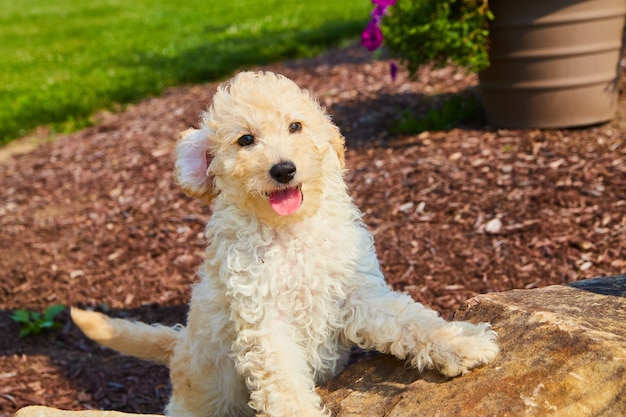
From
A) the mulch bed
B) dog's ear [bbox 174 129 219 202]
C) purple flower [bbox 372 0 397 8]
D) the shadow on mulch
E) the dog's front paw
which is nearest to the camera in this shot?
the dog's front paw

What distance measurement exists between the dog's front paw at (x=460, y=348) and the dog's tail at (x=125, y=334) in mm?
1332

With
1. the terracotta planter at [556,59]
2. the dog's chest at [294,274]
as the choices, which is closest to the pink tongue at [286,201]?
the dog's chest at [294,274]

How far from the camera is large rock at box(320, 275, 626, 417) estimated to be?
7.22 ft

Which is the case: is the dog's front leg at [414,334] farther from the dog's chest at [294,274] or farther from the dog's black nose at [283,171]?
the dog's black nose at [283,171]

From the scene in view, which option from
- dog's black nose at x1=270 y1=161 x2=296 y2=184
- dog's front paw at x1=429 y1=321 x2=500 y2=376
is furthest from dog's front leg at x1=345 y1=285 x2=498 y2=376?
dog's black nose at x1=270 y1=161 x2=296 y2=184

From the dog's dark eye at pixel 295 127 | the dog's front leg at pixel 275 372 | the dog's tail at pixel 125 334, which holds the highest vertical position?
the dog's dark eye at pixel 295 127

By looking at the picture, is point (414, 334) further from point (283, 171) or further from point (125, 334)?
point (125, 334)

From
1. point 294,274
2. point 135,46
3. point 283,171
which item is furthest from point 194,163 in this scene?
point 135,46

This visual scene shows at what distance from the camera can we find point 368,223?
503 centimetres

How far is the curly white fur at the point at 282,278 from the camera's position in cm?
257

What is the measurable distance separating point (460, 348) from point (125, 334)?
1.60 m

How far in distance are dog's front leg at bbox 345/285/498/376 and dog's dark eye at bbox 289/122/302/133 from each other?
0.64m

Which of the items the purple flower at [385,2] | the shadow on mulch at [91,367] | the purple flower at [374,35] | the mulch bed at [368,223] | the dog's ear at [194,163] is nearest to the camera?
the dog's ear at [194,163]

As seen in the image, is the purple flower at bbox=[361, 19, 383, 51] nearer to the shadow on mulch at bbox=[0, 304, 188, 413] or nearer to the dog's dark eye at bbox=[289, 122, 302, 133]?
the shadow on mulch at bbox=[0, 304, 188, 413]
